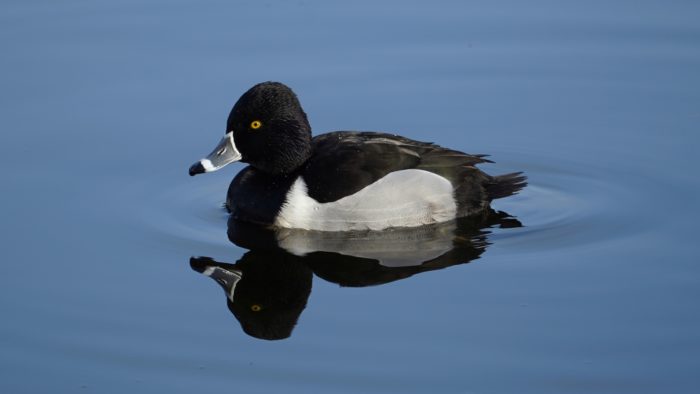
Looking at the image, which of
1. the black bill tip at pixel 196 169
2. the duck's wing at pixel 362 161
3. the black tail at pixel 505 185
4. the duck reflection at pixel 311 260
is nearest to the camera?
the duck reflection at pixel 311 260

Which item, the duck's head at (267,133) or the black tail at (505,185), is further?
the black tail at (505,185)

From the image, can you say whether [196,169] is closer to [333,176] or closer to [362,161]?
[333,176]

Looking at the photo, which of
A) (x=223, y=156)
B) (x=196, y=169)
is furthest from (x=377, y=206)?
(x=196, y=169)

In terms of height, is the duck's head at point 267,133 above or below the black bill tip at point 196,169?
above

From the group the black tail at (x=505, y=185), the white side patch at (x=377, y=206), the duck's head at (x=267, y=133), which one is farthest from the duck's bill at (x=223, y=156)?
the black tail at (x=505, y=185)

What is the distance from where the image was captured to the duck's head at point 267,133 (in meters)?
11.3

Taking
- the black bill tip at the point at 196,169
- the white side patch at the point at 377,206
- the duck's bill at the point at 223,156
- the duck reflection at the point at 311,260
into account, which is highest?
the duck's bill at the point at 223,156

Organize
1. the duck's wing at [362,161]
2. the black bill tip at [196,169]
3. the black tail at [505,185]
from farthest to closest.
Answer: the black tail at [505,185] → the black bill tip at [196,169] → the duck's wing at [362,161]

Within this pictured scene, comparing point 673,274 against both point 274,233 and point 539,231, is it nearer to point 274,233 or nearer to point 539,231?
point 539,231

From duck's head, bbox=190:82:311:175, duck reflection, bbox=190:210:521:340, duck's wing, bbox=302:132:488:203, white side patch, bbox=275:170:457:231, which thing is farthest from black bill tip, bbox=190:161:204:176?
duck's wing, bbox=302:132:488:203

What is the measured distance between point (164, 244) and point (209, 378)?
263cm

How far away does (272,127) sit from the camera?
11383mm

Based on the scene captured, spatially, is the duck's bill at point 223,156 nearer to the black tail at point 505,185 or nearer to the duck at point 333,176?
the duck at point 333,176

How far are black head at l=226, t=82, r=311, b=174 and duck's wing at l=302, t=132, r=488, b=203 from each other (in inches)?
7.7
